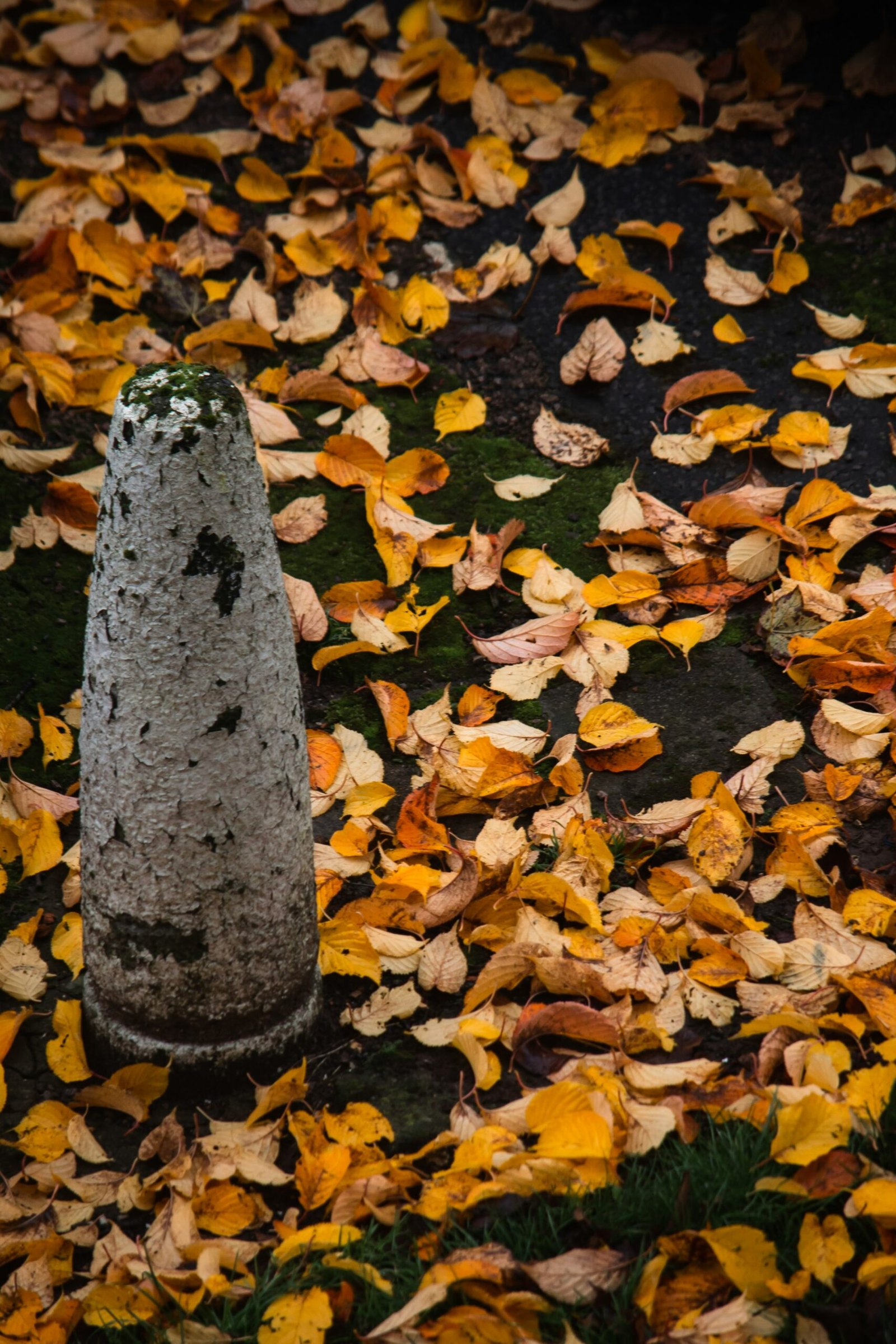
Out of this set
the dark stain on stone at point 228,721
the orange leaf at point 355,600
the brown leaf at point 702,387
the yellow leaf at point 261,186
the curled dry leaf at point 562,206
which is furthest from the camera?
the yellow leaf at point 261,186

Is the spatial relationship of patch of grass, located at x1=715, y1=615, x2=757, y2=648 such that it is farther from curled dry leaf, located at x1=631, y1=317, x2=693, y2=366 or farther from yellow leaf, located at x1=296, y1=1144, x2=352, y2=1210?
yellow leaf, located at x1=296, y1=1144, x2=352, y2=1210

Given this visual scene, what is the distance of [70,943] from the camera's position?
2344 millimetres

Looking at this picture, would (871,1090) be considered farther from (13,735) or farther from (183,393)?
(13,735)

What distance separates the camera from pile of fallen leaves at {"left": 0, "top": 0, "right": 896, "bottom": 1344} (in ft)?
5.84

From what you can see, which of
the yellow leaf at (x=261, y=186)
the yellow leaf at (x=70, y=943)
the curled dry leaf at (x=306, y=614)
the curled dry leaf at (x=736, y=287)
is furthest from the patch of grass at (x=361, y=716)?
the yellow leaf at (x=261, y=186)

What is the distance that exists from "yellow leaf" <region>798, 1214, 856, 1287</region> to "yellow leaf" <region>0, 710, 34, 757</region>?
1.97 meters

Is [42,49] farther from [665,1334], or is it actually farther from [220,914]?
[665,1334]

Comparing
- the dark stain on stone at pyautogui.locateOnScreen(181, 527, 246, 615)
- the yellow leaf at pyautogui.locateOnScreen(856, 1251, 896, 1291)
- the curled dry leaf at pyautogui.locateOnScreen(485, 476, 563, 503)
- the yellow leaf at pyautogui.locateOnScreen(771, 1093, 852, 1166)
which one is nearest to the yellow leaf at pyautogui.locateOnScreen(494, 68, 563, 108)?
the curled dry leaf at pyautogui.locateOnScreen(485, 476, 563, 503)

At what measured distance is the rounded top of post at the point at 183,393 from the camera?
5.68ft

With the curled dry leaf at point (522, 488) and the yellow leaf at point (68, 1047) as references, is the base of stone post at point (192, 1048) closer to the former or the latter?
the yellow leaf at point (68, 1047)

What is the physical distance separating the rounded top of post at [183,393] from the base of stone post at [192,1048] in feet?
3.42

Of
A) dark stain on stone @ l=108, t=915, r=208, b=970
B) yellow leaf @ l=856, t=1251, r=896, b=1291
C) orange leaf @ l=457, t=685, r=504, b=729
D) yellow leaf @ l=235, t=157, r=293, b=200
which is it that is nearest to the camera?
yellow leaf @ l=856, t=1251, r=896, b=1291

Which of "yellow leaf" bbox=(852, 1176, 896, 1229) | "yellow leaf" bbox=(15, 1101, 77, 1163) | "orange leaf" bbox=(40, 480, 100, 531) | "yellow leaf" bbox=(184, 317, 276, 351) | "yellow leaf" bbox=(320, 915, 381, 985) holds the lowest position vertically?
"yellow leaf" bbox=(15, 1101, 77, 1163)

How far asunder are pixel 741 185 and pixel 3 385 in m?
2.52
